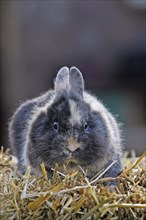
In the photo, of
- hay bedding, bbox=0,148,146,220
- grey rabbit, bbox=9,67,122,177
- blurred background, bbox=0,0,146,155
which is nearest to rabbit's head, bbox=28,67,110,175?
grey rabbit, bbox=9,67,122,177

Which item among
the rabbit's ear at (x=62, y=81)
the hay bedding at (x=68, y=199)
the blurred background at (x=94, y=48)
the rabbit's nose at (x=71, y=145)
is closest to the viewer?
the hay bedding at (x=68, y=199)

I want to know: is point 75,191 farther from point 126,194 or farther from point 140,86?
point 140,86

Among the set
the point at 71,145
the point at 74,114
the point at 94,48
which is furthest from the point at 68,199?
the point at 94,48

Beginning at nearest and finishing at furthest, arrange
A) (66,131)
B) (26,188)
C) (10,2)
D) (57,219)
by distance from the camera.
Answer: (57,219) → (26,188) → (66,131) → (10,2)

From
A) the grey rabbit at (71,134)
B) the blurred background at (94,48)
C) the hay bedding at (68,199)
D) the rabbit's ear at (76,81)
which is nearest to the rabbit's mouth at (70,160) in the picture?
the grey rabbit at (71,134)

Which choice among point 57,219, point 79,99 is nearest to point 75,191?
point 57,219

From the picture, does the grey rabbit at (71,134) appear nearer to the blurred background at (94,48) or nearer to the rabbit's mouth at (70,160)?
the rabbit's mouth at (70,160)

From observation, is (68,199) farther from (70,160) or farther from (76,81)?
(76,81)
